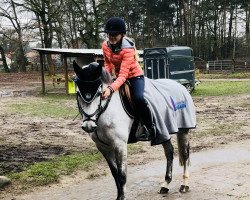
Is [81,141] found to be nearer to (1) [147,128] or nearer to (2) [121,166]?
(1) [147,128]

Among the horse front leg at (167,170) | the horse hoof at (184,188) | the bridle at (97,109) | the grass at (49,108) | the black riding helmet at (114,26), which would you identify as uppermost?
the black riding helmet at (114,26)

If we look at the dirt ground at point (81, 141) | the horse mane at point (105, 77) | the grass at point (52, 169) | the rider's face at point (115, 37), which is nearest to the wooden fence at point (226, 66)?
the dirt ground at point (81, 141)

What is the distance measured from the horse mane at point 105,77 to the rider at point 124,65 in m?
0.07

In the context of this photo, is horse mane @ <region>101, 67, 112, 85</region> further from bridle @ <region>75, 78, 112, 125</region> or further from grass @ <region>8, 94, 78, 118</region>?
grass @ <region>8, 94, 78, 118</region>

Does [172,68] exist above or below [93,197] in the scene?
above

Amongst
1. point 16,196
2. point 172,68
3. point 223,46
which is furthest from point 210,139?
point 223,46

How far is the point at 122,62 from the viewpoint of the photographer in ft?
14.7

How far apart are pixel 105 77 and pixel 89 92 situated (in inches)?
13.4

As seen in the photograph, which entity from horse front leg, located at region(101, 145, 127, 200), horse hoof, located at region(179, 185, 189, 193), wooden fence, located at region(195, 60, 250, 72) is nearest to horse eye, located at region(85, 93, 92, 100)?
horse front leg, located at region(101, 145, 127, 200)

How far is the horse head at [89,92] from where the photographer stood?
3998mm

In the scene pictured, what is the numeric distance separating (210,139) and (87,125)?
18.8ft

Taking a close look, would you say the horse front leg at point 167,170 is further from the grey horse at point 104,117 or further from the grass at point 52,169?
the grass at point 52,169

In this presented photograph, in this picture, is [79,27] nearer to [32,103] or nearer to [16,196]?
[32,103]

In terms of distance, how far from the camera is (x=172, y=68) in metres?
19.8
